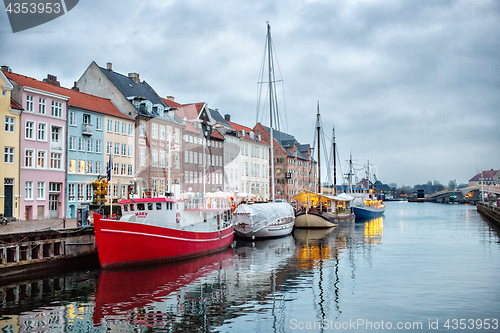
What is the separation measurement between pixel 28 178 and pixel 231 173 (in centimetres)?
4249

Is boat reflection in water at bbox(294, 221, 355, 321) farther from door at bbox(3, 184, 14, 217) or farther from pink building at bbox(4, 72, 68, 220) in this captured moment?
door at bbox(3, 184, 14, 217)

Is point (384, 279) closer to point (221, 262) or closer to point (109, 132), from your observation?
point (221, 262)

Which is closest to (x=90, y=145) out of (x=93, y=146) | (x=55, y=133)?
(x=93, y=146)

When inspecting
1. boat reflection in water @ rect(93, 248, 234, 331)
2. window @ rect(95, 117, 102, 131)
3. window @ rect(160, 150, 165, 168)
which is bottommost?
boat reflection in water @ rect(93, 248, 234, 331)

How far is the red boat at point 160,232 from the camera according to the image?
27875mm

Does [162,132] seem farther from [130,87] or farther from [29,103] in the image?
[29,103]

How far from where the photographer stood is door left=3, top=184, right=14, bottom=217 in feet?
133

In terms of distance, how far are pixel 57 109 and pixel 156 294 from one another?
31.7 metres

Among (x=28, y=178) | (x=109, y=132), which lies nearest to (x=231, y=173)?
(x=109, y=132)

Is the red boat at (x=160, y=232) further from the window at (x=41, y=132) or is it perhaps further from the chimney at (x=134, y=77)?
the chimney at (x=134, y=77)

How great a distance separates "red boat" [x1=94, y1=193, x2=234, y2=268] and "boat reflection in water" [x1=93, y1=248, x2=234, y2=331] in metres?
0.95

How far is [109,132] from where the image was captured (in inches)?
2135

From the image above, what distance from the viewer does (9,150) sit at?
4184cm

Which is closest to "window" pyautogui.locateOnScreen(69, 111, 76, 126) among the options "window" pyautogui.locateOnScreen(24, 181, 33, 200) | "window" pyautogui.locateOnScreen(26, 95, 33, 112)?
"window" pyautogui.locateOnScreen(26, 95, 33, 112)
